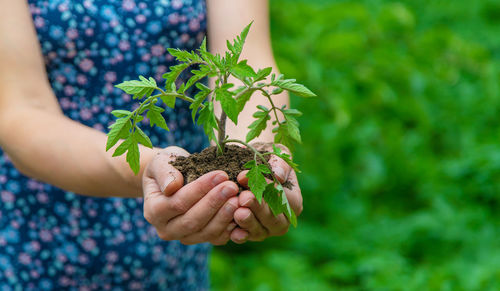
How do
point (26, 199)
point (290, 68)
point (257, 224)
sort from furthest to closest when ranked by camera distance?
point (290, 68) → point (26, 199) → point (257, 224)

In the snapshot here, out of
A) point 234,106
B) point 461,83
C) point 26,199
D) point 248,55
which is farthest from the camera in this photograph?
point 461,83

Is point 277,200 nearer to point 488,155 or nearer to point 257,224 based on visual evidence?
point 257,224

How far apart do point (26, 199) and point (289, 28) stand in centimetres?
177

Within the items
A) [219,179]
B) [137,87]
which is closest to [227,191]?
[219,179]

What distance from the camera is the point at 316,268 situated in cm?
276

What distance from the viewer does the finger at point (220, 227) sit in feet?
3.29

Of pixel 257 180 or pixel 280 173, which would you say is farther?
pixel 280 173

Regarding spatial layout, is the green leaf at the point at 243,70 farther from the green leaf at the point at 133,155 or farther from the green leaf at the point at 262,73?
the green leaf at the point at 133,155

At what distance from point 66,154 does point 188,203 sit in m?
0.34

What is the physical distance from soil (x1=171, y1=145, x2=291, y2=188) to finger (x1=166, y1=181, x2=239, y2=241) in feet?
0.13

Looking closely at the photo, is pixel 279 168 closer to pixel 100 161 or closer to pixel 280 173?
pixel 280 173

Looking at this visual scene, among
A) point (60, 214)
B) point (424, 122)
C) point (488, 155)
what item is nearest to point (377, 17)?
point (424, 122)

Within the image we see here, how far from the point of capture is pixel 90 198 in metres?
1.49

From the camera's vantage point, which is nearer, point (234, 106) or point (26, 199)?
point (234, 106)
